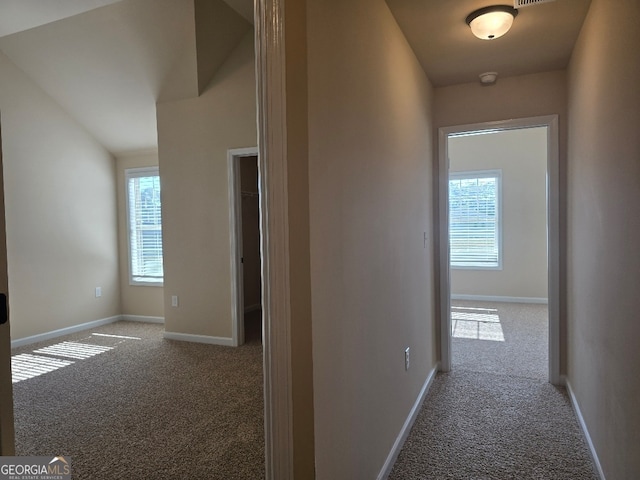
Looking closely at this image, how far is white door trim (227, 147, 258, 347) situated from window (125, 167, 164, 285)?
1685 mm

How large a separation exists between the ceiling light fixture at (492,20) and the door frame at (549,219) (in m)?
1.17

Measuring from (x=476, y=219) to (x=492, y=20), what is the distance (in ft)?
16.2

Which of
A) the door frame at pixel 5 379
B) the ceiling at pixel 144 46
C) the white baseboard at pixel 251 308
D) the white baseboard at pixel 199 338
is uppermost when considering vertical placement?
the ceiling at pixel 144 46

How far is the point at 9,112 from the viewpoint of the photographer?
438 cm

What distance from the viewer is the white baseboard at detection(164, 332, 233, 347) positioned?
14.4 feet

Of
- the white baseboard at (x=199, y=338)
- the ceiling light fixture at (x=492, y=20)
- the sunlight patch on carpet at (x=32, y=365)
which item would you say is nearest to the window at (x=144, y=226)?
the white baseboard at (x=199, y=338)

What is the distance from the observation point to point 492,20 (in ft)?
7.23

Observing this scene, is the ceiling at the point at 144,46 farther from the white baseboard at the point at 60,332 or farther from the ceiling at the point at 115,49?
the white baseboard at the point at 60,332

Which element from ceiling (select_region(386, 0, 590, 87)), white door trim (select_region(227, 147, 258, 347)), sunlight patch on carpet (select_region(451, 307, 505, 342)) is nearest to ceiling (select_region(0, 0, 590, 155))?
ceiling (select_region(386, 0, 590, 87))

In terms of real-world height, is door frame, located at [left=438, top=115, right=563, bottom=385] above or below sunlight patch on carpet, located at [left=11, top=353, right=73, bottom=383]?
above

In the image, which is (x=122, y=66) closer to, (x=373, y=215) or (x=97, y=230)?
(x=97, y=230)

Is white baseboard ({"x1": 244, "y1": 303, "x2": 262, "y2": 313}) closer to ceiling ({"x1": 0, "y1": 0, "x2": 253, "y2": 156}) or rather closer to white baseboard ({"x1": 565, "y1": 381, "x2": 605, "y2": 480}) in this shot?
ceiling ({"x1": 0, "y1": 0, "x2": 253, "y2": 156})

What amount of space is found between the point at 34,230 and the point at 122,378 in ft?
7.73

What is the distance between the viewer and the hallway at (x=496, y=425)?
7.07ft
